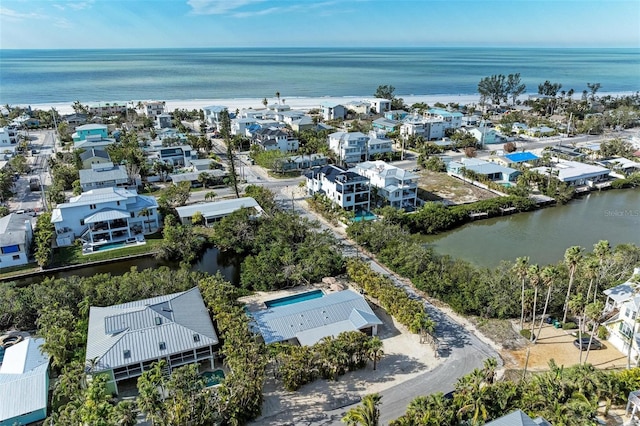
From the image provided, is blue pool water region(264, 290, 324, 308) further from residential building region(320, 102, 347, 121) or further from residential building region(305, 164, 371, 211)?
residential building region(320, 102, 347, 121)

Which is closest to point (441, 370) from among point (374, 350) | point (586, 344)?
point (374, 350)

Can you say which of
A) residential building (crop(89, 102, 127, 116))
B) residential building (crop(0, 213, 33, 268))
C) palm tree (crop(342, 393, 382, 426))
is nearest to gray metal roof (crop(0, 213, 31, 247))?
residential building (crop(0, 213, 33, 268))

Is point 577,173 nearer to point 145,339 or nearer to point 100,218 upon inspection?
point 145,339

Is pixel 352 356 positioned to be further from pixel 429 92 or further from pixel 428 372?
pixel 429 92

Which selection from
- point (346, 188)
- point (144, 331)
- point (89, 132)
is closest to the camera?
point (144, 331)

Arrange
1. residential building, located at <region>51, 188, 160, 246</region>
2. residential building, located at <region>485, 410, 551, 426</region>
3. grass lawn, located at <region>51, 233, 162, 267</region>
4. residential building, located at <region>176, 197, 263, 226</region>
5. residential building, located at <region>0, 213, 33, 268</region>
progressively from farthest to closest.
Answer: residential building, located at <region>176, 197, 263, 226</region> < residential building, located at <region>51, 188, 160, 246</region> < grass lawn, located at <region>51, 233, 162, 267</region> < residential building, located at <region>0, 213, 33, 268</region> < residential building, located at <region>485, 410, 551, 426</region>

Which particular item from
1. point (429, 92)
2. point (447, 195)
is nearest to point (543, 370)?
point (447, 195)
